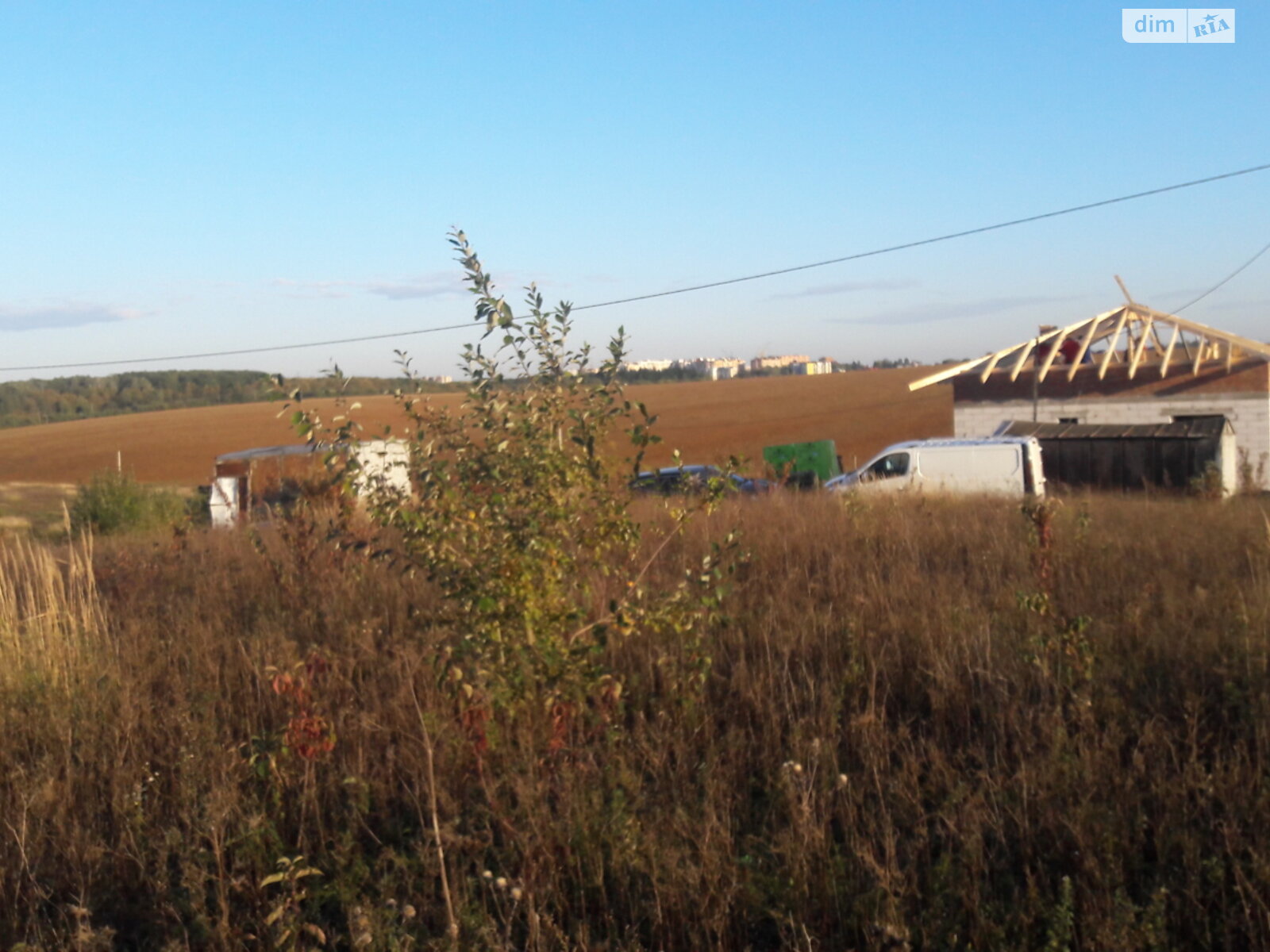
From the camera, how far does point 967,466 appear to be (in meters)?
17.0

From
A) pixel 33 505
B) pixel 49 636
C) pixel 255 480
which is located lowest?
pixel 33 505

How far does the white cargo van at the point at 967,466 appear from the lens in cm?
1653

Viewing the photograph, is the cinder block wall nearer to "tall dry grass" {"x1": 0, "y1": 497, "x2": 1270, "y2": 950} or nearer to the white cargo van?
the white cargo van

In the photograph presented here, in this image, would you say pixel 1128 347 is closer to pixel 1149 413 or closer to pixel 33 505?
pixel 1149 413

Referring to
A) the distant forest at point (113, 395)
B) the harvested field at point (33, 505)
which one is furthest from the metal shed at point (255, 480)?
the distant forest at point (113, 395)

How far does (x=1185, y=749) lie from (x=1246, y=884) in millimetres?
1065

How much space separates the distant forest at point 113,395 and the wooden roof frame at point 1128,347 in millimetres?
56117

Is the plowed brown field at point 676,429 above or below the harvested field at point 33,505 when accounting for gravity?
above

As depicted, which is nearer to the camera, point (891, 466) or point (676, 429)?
point (891, 466)

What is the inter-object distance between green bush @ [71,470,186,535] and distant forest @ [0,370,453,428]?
164 feet

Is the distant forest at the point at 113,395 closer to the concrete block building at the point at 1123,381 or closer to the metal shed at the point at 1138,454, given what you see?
the concrete block building at the point at 1123,381

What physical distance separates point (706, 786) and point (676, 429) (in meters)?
51.4

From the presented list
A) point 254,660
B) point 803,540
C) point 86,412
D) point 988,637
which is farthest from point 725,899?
point 86,412

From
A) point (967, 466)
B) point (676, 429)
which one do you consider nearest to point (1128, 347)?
point (967, 466)
